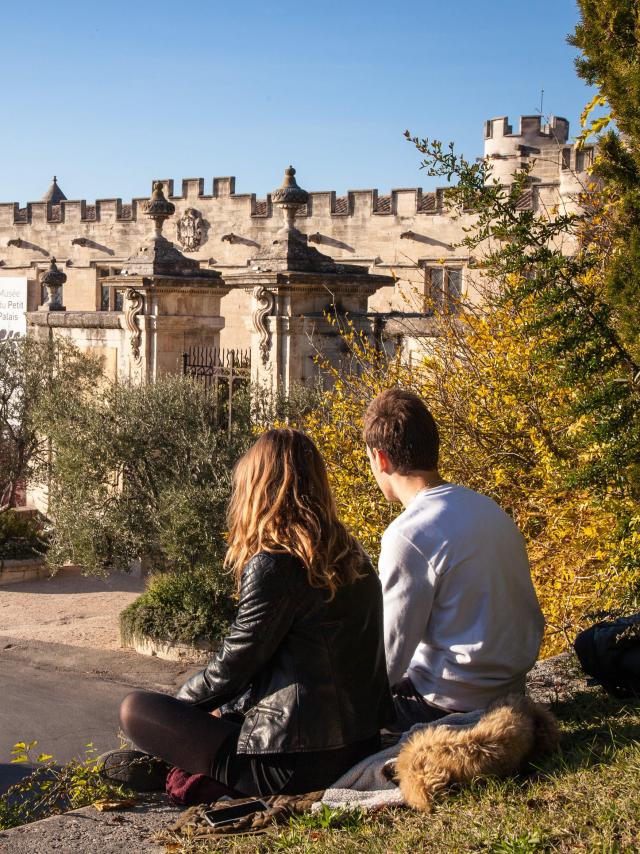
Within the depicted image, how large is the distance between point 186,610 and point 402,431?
782 centimetres

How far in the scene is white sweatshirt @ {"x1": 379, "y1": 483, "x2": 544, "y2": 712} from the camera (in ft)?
12.2

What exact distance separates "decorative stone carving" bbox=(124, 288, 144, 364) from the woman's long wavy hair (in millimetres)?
11996

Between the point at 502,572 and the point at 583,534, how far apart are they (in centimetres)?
334

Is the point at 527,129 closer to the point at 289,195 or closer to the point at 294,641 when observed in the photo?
the point at 289,195

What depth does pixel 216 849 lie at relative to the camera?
3.37 m

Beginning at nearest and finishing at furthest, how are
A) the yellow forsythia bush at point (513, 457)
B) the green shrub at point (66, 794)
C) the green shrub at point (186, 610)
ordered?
the green shrub at point (66, 794) < the yellow forsythia bush at point (513, 457) < the green shrub at point (186, 610)

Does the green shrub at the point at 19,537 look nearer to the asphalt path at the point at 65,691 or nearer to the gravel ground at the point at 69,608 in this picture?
the gravel ground at the point at 69,608

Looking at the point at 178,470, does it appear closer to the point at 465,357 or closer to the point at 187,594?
the point at 187,594

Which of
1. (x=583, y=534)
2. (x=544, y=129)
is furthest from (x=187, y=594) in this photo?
(x=544, y=129)

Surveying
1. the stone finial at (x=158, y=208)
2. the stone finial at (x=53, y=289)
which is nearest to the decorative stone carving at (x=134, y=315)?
the stone finial at (x=158, y=208)

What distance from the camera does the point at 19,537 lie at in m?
16.5

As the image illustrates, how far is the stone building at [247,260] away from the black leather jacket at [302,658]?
16.3 feet

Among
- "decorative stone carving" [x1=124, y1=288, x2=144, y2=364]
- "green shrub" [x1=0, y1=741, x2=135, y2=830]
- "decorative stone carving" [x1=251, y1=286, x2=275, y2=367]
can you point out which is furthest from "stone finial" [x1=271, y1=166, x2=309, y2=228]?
"green shrub" [x1=0, y1=741, x2=135, y2=830]

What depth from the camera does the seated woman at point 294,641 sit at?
143 inches
